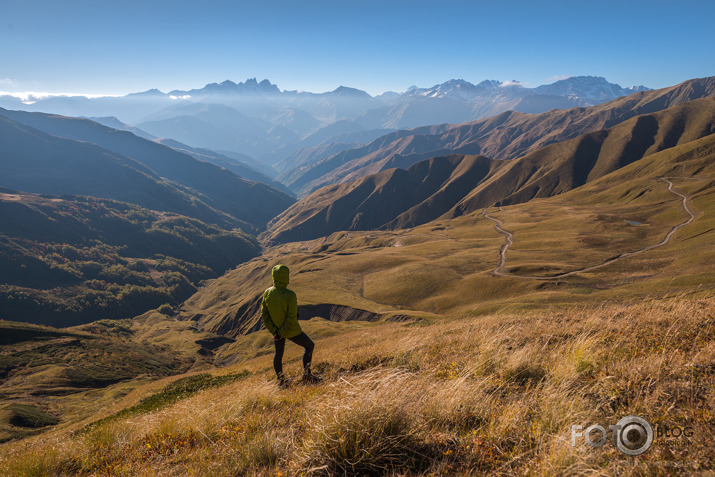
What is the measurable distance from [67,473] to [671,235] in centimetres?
14223

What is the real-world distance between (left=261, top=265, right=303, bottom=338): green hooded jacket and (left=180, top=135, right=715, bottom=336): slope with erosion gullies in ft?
114

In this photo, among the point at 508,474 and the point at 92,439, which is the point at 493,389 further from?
the point at 92,439

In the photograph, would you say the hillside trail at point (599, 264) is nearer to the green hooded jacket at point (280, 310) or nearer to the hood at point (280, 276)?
the green hooded jacket at point (280, 310)

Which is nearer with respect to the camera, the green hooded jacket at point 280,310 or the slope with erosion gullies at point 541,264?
the green hooded jacket at point 280,310

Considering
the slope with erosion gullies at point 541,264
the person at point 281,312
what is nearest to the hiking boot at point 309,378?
the person at point 281,312

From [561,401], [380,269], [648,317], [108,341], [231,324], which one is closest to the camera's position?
[561,401]

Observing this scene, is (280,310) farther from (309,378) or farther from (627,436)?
(627,436)

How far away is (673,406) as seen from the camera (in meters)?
4.63

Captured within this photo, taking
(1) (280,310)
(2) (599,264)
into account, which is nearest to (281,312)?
(1) (280,310)

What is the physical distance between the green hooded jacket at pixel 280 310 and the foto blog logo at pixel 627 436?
25.1 feet

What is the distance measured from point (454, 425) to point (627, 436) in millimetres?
2297

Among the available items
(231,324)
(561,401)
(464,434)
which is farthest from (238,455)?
(231,324)

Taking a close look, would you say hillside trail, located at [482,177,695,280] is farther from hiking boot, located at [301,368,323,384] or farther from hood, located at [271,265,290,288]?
hood, located at [271,265,290,288]

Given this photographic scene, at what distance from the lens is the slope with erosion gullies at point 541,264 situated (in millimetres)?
64250
